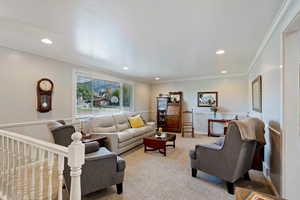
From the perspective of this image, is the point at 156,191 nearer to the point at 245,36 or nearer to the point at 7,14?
the point at 245,36

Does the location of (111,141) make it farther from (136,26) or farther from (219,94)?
(219,94)

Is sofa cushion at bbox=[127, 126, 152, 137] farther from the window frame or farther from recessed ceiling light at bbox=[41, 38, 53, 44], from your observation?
recessed ceiling light at bbox=[41, 38, 53, 44]

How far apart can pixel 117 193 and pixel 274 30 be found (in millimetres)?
3159

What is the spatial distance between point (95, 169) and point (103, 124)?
212cm

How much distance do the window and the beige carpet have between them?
2144 millimetres

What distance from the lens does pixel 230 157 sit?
84.8 inches

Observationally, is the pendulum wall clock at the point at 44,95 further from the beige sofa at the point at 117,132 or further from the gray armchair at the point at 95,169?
the gray armchair at the point at 95,169

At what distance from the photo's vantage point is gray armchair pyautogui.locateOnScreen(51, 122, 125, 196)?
1903mm

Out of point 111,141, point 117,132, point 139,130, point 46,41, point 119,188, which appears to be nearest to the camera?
point 119,188

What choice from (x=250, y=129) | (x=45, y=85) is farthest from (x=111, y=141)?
(x=250, y=129)

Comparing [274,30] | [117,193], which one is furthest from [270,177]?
[117,193]

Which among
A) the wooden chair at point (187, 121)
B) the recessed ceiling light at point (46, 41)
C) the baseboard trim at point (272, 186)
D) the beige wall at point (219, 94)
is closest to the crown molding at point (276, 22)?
the baseboard trim at point (272, 186)

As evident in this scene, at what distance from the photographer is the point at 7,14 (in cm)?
179

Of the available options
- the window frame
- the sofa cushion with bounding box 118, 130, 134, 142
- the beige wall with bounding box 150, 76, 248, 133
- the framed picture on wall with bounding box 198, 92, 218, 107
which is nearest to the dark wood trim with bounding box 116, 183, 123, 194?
the sofa cushion with bounding box 118, 130, 134, 142
